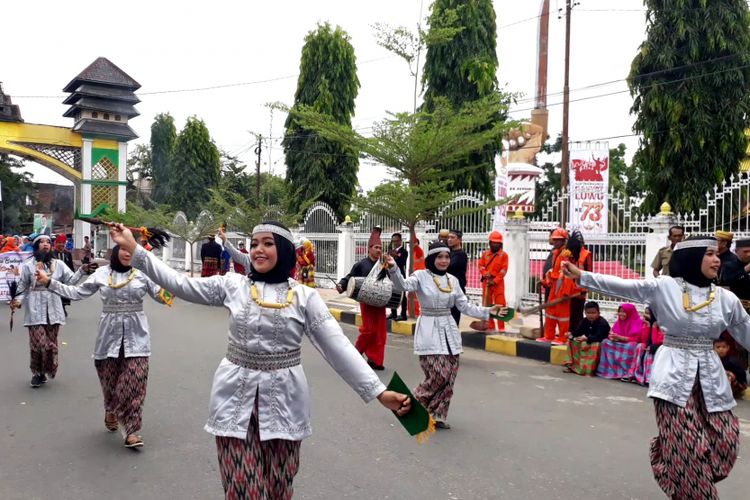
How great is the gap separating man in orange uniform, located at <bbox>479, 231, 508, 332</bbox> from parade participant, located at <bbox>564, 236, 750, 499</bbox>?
690 cm

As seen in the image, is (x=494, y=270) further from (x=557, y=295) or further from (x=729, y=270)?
(x=729, y=270)

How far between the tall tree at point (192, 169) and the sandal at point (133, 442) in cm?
3903

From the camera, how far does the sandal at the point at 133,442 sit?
16.4 ft

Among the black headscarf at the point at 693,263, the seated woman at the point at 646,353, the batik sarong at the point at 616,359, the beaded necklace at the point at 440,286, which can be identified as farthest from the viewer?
the batik sarong at the point at 616,359

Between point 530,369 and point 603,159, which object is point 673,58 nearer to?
point 603,159

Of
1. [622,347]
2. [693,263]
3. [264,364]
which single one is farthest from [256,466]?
[622,347]

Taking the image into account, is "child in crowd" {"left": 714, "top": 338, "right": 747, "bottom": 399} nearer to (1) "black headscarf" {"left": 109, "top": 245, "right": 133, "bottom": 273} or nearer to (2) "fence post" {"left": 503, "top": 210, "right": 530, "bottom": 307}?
(1) "black headscarf" {"left": 109, "top": 245, "right": 133, "bottom": 273}

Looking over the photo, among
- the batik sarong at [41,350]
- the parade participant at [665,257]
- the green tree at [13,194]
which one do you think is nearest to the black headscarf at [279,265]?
the batik sarong at [41,350]

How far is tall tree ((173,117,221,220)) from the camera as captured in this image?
4294cm

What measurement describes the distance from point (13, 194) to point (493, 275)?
46.7 meters

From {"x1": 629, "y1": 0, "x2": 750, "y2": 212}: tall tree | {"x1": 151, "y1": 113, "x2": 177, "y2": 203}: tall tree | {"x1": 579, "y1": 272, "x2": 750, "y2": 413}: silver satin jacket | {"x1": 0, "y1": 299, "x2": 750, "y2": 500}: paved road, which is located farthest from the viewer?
{"x1": 151, "y1": 113, "x2": 177, "y2": 203}: tall tree

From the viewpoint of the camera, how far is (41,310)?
23.5 ft

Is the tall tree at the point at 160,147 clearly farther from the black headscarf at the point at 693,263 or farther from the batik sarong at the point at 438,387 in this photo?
the black headscarf at the point at 693,263

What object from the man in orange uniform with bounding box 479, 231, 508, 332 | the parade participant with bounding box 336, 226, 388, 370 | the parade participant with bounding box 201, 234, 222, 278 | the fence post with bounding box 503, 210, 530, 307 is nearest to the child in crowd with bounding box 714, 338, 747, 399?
the parade participant with bounding box 336, 226, 388, 370
